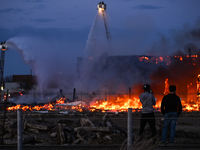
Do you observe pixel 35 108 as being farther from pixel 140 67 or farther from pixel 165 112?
pixel 140 67

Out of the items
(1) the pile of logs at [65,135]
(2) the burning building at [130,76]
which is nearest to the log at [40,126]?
(1) the pile of logs at [65,135]

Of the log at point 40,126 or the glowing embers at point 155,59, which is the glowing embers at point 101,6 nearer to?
the glowing embers at point 155,59

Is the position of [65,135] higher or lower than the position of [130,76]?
lower

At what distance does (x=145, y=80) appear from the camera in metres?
47.3

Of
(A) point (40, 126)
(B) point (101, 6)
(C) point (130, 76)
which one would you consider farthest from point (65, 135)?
(C) point (130, 76)

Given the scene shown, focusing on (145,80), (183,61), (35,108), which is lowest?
(35,108)

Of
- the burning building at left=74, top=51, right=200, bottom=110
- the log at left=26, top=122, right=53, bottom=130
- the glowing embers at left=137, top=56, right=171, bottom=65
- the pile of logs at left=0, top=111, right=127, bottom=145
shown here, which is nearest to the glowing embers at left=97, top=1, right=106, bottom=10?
the burning building at left=74, top=51, right=200, bottom=110

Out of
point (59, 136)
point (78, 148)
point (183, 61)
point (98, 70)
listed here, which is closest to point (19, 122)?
point (78, 148)

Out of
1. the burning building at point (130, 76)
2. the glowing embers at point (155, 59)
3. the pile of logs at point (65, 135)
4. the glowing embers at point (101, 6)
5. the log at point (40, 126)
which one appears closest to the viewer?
the pile of logs at point (65, 135)

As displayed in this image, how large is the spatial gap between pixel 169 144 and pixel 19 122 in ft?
14.6

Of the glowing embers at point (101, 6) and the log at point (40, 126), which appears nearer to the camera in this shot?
the log at point (40, 126)

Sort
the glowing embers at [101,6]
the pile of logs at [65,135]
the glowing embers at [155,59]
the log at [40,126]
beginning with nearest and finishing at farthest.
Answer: the pile of logs at [65,135], the log at [40,126], the glowing embers at [101,6], the glowing embers at [155,59]

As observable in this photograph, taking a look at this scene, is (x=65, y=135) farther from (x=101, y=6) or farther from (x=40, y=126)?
(x=101, y=6)

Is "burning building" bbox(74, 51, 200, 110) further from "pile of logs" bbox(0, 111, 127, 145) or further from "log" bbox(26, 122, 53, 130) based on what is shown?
"pile of logs" bbox(0, 111, 127, 145)
